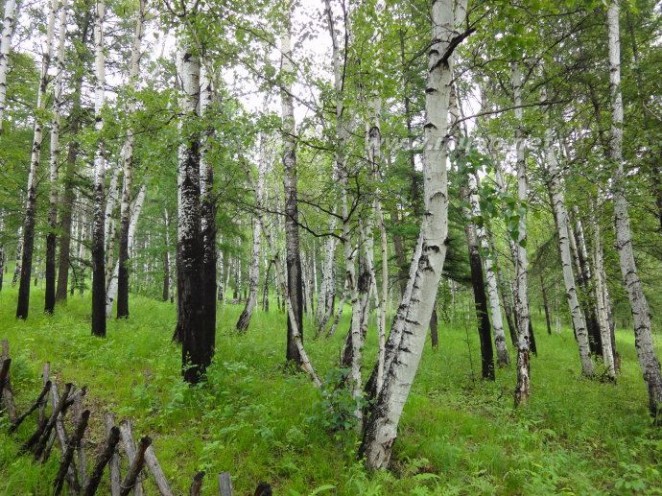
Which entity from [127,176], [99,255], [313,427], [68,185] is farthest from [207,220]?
[68,185]

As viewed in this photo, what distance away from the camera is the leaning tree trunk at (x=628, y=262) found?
24.1 feet

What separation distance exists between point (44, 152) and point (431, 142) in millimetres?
18496

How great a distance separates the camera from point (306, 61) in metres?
6.52

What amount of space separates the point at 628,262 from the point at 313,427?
7306 millimetres

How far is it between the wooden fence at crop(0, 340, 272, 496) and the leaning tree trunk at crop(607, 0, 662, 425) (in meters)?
8.26

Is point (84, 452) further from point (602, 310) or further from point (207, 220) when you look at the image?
point (602, 310)

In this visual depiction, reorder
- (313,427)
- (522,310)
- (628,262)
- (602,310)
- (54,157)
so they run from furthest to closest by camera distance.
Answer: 1. (602,310)
2. (54,157)
3. (522,310)
4. (628,262)
5. (313,427)

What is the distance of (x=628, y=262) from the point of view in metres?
7.72

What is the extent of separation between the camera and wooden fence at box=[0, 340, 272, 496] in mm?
3146

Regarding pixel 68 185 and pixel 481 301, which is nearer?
pixel 481 301

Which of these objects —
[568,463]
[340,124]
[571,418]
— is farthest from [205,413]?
[571,418]

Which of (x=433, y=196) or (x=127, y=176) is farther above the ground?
(x=127, y=176)

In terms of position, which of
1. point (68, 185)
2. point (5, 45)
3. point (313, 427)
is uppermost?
point (5, 45)

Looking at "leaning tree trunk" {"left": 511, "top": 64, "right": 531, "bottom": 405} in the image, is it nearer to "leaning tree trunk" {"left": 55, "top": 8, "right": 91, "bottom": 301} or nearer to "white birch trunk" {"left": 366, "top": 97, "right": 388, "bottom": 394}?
"white birch trunk" {"left": 366, "top": 97, "right": 388, "bottom": 394}
